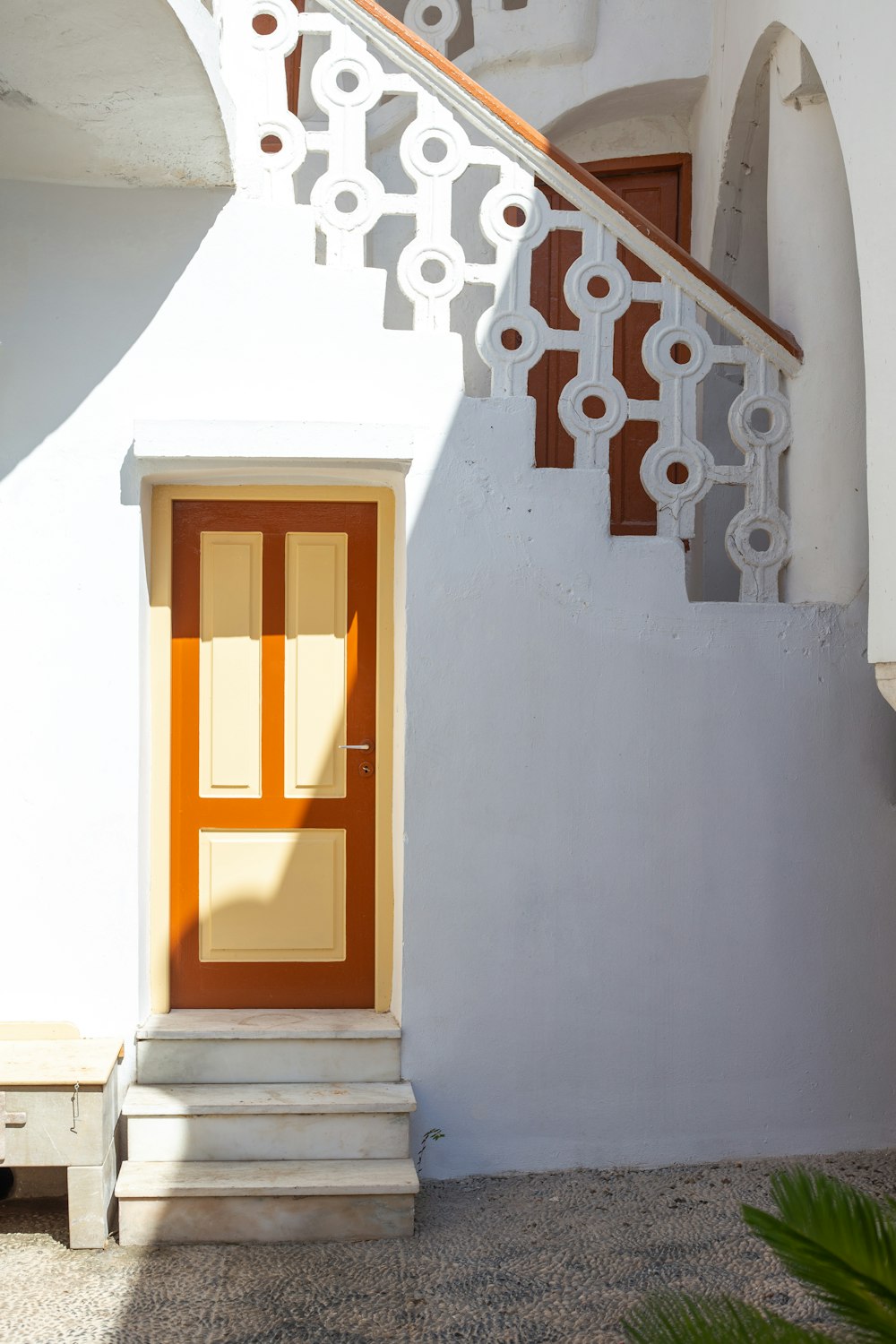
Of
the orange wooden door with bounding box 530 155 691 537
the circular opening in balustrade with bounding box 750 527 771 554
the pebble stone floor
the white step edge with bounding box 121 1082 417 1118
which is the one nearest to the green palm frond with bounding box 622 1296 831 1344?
the pebble stone floor

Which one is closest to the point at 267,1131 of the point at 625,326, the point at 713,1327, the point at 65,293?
the point at 713,1327

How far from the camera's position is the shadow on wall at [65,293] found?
462 centimetres

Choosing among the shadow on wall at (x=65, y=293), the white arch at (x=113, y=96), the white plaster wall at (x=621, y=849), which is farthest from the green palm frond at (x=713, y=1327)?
the white arch at (x=113, y=96)

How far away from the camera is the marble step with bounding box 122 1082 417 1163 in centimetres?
443

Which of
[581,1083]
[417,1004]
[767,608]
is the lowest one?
[581,1083]

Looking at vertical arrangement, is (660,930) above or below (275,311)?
below

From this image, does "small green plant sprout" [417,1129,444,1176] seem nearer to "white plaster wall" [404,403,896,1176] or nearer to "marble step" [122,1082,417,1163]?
"white plaster wall" [404,403,896,1176]

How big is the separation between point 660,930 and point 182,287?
305cm

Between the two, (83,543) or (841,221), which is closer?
(83,543)

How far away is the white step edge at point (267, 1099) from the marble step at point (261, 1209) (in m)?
0.23

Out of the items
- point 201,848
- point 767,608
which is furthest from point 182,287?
point 767,608

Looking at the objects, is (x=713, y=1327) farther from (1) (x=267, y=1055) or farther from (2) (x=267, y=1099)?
(1) (x=267, y=1055)

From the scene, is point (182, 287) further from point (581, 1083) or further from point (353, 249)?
point (581, 1083)

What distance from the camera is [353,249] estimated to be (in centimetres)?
474
